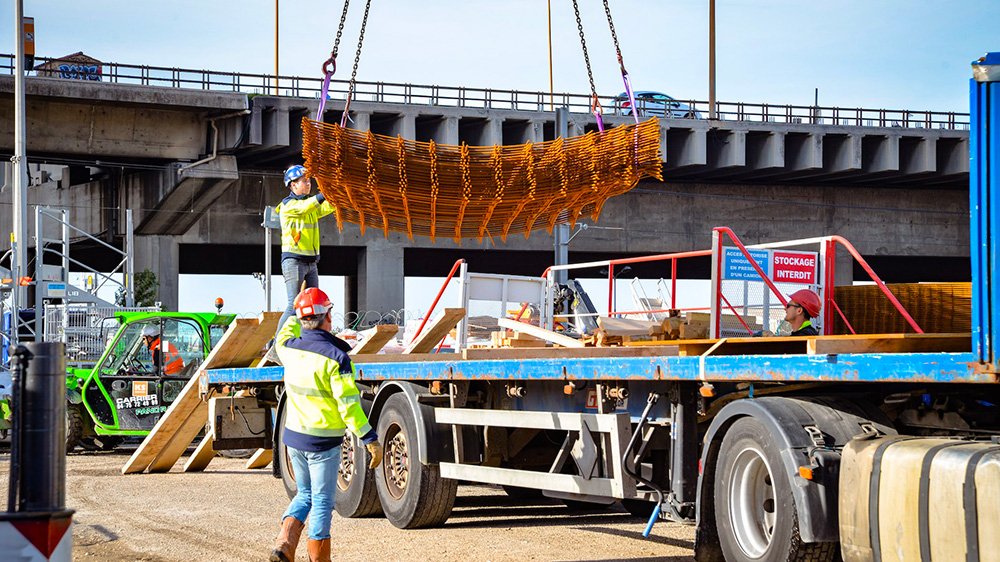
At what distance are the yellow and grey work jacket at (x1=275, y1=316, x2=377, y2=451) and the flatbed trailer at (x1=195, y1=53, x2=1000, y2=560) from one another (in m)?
1.72

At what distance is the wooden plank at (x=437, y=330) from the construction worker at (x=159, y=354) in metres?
7.38

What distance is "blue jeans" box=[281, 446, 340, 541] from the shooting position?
784 cm

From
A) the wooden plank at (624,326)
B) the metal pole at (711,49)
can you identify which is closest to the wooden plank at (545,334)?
the wooden plank at (624,326)

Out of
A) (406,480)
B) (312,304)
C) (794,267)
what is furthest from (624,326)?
(312,304)

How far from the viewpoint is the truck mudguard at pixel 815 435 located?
656 centimetres

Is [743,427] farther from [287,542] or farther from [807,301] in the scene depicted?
[807,301]

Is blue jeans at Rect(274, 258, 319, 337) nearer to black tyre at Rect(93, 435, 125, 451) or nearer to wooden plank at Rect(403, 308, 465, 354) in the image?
wooden plank at Rect(403, 308, 465, 354)

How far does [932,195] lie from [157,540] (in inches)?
1568

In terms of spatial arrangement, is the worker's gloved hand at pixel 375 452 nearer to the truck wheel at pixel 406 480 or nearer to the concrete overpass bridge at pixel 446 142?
the truck wheel at pixel 406 480

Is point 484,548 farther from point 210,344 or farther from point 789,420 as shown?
point 210,344

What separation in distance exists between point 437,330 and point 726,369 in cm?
635

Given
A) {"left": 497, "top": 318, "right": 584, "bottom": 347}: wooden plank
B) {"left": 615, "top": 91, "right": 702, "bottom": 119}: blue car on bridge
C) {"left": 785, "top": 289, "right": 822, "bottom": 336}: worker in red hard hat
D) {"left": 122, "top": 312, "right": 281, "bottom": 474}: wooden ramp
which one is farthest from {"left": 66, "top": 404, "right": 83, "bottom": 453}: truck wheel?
{"left": 615, "top": 91, "right": 702, "bottom": 119}: blue car on bridge

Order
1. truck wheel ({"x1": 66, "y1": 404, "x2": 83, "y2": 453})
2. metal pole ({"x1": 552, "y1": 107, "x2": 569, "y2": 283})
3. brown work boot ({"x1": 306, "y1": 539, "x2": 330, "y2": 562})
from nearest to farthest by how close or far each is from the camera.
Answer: brown work boot ({"x1": 306, "y1": 539, "x2": 330, "y2": 562}) → truck wheel ({"x1": 66, "y1": 404, "x2": 83, "y2": 453}) → metal pole ({"x1": 552, "y1": 107, "x2": 569, "y2": 283})

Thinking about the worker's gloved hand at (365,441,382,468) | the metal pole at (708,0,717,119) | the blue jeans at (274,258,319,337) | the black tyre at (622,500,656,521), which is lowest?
the black tyre at (622,500,656,521)
